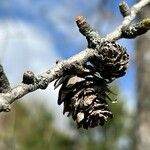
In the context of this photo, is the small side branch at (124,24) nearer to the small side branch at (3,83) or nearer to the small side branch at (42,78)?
the small side branch at (42,78)

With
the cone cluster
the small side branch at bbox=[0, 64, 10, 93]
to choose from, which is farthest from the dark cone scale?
the small side branch at bbox=[0, 64, 10, 93]

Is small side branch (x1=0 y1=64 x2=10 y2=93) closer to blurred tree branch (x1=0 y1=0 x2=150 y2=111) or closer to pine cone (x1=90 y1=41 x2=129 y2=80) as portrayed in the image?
blurred tree branch (x1=0 y1=0 x2=150 y2=111)

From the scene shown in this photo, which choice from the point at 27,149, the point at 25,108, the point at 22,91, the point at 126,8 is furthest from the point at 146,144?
the point at 25,108

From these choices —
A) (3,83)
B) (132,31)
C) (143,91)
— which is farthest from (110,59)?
(143,91)

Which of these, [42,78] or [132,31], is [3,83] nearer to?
[42,78]

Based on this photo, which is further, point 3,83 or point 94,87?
point 94,87

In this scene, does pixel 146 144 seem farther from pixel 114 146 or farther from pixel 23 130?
pixel 23 130
